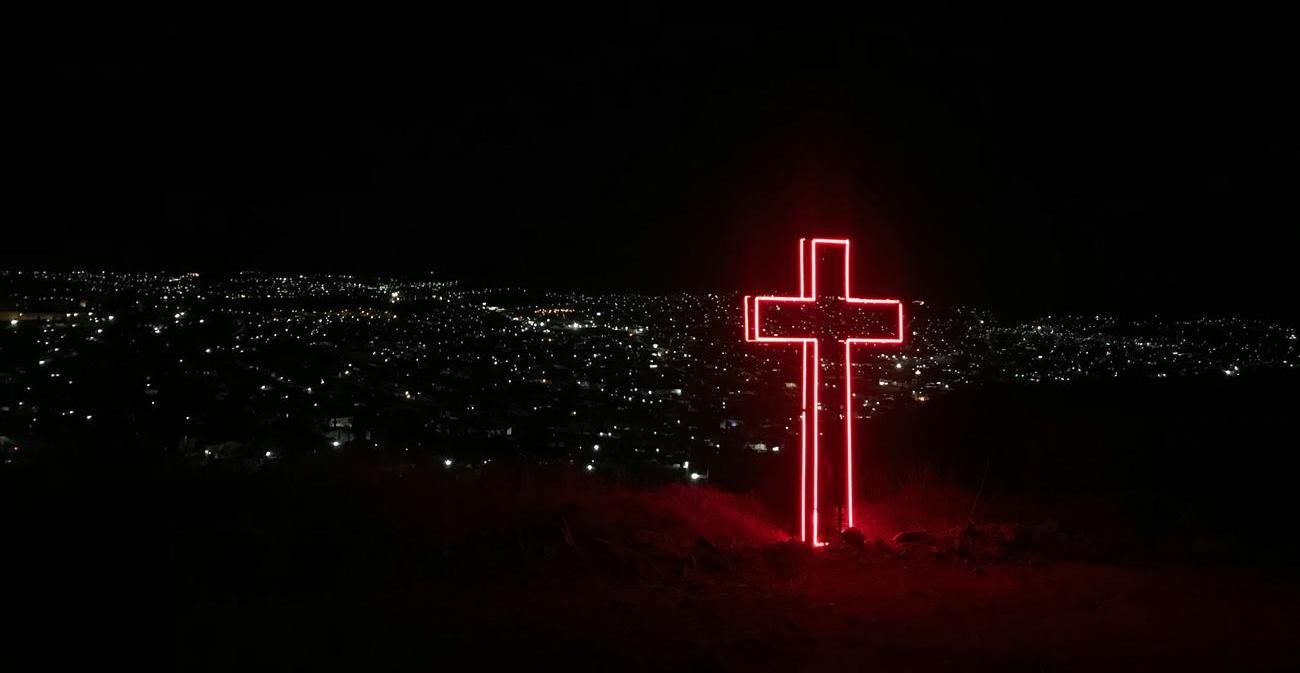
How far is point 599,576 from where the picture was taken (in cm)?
915

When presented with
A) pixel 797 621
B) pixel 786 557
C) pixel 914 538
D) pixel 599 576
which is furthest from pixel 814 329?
pixel 797 621

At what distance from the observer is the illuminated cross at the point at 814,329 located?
11680 millimetres

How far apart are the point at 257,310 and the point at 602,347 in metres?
12.1

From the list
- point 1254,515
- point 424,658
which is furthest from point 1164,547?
point 424,658

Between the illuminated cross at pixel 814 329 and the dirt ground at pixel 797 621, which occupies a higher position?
the illuminated cross at pixel 814 329

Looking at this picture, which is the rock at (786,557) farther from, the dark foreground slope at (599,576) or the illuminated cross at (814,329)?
the illuminated cross at (814,329)

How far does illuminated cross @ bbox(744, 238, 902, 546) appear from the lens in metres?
11.7

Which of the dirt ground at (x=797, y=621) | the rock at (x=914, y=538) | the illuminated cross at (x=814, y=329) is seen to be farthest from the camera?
the illuminated cross at (x=814, y=329)

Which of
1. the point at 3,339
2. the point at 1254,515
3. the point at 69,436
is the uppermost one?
the point at 3,339

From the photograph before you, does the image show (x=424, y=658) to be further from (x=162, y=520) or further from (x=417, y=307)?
(x=417, y=307)

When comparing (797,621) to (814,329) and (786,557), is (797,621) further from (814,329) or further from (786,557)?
(814,329)

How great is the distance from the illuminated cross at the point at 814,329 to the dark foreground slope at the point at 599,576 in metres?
0.77

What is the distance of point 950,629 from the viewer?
792 centimetres

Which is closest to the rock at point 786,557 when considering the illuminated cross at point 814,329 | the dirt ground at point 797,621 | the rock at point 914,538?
the dirt ground at point 797,621
